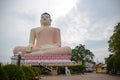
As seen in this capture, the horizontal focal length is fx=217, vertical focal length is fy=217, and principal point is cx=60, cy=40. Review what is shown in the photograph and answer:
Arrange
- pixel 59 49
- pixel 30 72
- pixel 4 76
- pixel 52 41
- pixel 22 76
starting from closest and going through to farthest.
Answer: pixel 4 76
pixel 22 76
pixel 30 72
pixel 59 49
pixel 52 41

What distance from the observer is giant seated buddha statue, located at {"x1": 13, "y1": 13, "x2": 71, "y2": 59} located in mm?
23672

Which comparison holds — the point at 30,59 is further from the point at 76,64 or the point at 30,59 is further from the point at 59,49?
the point at 76,64

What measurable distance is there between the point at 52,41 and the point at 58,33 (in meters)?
1.18

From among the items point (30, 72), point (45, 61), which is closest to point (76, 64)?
point (45, 61)

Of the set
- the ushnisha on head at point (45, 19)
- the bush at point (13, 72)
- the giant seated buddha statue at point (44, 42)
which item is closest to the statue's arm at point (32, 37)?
the giant seated buddha statue at point (44, 42)

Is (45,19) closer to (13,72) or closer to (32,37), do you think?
(32,37)

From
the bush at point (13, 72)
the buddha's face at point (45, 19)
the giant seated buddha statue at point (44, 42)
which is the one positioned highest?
the buddha's face at point (45, 19)

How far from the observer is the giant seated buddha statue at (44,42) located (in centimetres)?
2367

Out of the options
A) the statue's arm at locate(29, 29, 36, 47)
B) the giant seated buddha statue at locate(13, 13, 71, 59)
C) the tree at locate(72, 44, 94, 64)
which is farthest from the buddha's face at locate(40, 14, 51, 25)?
the tree at locate(72, 44, 94, 64)

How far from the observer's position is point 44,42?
25359 mm

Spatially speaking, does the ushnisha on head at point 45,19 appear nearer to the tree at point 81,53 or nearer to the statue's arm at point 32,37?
the statue's arm at point 32,37

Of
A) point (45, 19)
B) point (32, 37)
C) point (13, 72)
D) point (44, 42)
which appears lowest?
point (13, 72)

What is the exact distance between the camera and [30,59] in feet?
79.0

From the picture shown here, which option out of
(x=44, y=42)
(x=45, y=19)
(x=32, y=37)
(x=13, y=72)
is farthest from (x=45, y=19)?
(x=13, y=72)
